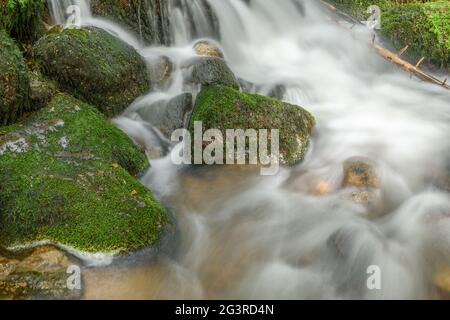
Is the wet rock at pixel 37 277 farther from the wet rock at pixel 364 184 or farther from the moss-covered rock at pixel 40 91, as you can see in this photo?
the wet rock at pixel 364 184

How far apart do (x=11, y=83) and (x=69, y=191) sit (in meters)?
1.73

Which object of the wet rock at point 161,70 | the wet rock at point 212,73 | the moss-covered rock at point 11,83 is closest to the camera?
the moss-covered rock at point 11,83

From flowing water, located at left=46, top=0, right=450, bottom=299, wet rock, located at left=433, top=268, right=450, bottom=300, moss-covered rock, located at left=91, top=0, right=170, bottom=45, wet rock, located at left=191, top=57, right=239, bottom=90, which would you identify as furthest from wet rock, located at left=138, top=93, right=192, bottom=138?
wet rock, located at left=433, top=268, right=450, bottom=300

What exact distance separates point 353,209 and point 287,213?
0.84 m

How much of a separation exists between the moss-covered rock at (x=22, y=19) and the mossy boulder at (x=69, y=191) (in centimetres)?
190

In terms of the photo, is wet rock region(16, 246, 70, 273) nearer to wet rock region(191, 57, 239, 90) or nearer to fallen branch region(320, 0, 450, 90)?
wet rock region(191, 57, 239, 90)

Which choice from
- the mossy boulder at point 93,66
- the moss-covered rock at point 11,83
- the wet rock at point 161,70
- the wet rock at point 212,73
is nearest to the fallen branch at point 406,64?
the wet rock at point 212,73

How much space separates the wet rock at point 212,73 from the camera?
7461 mm

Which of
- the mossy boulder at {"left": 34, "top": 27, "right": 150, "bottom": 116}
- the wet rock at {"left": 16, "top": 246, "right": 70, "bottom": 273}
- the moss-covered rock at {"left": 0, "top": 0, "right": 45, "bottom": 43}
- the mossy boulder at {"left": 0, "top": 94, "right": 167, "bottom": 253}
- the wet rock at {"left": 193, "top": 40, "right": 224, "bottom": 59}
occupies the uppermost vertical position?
the wet rock at {"left": 193, "top": 40, "right": 224, "bottom": 59}

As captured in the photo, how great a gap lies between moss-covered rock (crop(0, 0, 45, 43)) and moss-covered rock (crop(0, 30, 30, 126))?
3.14 ft

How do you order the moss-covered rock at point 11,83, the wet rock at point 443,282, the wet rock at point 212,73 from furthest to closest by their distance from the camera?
the wet rock at point 212,73 → the moss-covered rock at point 11,83 → the wet rock at point 443,282

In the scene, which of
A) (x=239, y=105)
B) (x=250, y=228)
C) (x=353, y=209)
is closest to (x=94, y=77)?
(x=239, y=105)

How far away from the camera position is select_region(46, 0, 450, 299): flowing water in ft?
14.7

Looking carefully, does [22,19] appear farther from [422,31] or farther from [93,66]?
[422,31]
